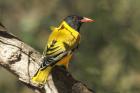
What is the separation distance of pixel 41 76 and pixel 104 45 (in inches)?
140

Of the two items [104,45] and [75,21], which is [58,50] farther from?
[104,45]

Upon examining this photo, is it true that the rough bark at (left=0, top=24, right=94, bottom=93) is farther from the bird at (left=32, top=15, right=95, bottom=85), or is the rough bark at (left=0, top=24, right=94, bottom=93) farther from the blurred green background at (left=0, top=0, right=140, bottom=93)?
the blurred green background at (left=0, top=0, right=140, bottom=93)

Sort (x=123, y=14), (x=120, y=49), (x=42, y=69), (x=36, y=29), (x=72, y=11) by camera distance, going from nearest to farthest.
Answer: (x=42, y=69), (x=120, y=49), (x=123, y=14), (x=36, y=29), (x=72, y=11)

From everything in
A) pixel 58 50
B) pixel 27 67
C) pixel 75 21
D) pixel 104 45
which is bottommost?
pixel 27 67

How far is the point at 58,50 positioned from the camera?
448 centimetres

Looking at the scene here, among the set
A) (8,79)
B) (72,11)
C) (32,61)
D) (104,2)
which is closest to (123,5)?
(104,2)

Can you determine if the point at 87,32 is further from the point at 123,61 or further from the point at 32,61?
the point at 32,61

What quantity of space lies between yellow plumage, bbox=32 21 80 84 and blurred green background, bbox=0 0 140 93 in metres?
1.69

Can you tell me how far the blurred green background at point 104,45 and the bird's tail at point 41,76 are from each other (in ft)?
7.96

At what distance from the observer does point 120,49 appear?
691 centimetres

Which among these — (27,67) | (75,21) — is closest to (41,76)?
(27,67)

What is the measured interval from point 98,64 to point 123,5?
933 mm

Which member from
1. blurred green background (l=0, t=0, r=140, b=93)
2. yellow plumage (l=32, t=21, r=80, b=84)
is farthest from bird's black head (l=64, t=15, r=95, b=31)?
blurred green background (l=0, t=0, r=140, b=93)

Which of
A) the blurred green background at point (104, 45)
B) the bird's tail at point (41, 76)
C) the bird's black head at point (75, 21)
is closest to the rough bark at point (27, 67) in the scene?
the bird's tail at point (41, 76)
